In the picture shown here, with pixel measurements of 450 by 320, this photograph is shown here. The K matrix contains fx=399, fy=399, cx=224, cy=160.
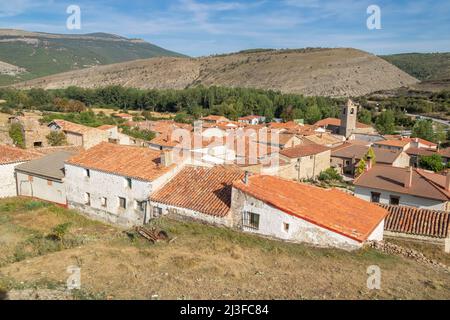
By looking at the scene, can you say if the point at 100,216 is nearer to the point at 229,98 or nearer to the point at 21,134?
the point at 21,134

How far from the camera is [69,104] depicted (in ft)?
266

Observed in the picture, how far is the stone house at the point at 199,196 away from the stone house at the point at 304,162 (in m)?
15.2

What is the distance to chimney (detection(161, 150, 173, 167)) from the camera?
751 inches

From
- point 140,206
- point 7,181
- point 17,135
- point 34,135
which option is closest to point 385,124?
point 34,135

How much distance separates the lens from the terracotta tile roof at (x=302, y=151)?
36.1 meters

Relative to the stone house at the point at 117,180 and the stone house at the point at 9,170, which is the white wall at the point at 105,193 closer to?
the stone house at the point at 117,180

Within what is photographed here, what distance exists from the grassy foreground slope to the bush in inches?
1025

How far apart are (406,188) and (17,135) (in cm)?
3150

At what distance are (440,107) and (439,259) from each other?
87.6m
